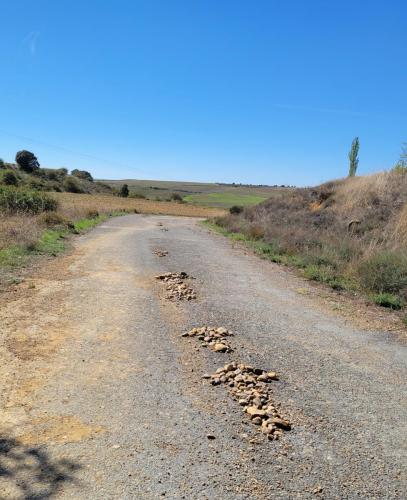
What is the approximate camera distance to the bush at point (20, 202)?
2155 cm

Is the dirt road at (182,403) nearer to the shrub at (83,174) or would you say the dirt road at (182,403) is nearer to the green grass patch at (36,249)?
the green grass patch at (36,249)

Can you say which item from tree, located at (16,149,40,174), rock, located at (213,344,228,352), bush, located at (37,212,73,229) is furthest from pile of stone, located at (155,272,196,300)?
tree, located at (16,149,40,174)

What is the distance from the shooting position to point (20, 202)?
74.4ft

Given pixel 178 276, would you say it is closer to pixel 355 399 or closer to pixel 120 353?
pixel 120 353

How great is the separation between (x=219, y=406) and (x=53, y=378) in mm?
1657

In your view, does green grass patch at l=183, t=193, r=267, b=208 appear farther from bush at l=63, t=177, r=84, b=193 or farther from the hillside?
the hillside

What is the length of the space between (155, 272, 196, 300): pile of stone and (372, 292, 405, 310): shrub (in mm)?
3419

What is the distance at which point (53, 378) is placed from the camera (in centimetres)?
440

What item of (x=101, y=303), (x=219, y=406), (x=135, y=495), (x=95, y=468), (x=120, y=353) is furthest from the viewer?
(x=101, y=303)

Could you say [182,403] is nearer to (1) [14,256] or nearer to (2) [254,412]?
(2) [254,412]

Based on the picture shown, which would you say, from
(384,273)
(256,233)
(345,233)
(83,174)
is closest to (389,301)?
(384,273)

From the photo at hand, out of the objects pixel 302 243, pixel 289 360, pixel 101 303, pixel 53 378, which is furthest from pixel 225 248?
pixel 53 378

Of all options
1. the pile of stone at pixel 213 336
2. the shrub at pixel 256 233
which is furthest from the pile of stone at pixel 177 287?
the shrub at pixel 256 233

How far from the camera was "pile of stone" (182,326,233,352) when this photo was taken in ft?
17.8
